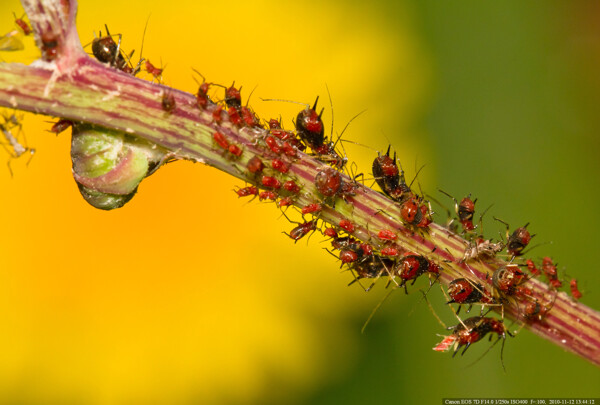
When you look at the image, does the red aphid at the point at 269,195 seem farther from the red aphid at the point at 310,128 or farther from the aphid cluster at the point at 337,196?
the red aphid at the point at 310,128

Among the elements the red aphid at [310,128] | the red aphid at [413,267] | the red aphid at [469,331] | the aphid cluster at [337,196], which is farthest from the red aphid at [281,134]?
the red aphid at [469,331]

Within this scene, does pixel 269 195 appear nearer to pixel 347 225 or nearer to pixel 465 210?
pixel 347 225

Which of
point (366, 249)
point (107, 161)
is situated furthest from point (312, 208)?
point (107, 161)

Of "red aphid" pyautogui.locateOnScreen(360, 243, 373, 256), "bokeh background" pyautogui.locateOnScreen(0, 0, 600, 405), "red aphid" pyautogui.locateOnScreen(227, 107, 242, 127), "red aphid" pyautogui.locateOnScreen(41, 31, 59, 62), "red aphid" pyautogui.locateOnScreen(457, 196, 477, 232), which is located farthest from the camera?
"bokeh background" pyautogui.locateOnScreen(0, 0, 600, 405)

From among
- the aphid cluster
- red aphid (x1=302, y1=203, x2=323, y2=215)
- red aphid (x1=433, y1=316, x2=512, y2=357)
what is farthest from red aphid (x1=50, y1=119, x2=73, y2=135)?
red aphid (x1=433, y1=316, x2=512, y2=357)

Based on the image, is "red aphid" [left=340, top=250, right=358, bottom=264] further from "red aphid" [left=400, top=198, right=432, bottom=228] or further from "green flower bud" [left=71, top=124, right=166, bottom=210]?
"green flower bud" [left=71, top=124, right=166, bottom=210]

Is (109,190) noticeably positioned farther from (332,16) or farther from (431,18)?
(431,18)

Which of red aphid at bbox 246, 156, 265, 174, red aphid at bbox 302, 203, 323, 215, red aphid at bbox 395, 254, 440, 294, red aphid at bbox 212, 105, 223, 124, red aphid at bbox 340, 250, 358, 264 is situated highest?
red aphid at bbox 212, 105, 223, 124
